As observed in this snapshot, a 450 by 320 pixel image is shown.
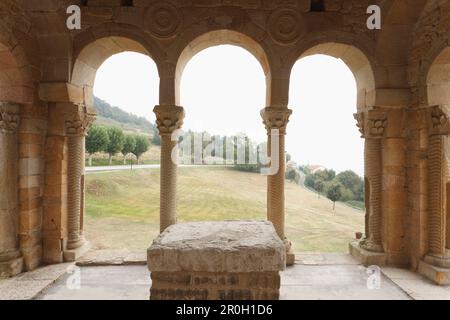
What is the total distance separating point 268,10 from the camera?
5.67 metres

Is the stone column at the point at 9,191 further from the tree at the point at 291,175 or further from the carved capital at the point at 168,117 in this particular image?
the tree at the point at 291,175

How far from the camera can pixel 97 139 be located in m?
22.0

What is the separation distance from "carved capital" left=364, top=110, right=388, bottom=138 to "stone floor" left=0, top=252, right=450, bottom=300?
235 cm

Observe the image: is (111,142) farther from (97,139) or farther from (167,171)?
(167,171)

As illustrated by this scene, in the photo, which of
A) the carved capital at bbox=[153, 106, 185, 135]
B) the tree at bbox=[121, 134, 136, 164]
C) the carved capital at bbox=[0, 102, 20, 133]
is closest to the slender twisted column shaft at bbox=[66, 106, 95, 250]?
the carved capital at bbox=[0, 102, 20, 133]

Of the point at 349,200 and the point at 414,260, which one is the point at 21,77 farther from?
the point at 349,200

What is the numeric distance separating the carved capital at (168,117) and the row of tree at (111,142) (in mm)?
17333

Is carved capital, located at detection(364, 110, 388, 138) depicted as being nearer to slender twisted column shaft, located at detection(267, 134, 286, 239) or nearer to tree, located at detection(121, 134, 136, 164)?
slender twisted column shaft, located at detection(267, 134, 286, 239)

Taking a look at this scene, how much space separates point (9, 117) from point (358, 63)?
6.18 metres

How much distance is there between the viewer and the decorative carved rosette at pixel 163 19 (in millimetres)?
5637

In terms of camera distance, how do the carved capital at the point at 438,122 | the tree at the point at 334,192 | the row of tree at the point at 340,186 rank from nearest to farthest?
the carved capital at the point at 438,122
the tree at the point at 334,192
the row of tree at the point at 340,186

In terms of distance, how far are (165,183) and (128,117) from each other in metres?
72.0

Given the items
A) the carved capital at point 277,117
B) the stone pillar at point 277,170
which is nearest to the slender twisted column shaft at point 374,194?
the stone pillar at point 277,170

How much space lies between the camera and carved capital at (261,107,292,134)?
5.59 meters
